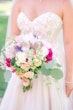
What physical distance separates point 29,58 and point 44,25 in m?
0.30

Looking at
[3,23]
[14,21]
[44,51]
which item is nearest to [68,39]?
[44,51]

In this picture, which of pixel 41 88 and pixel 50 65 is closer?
pixel 50 65

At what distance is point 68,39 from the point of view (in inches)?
62.2

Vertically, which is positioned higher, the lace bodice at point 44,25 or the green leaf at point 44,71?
the lace bodice at point 44,25

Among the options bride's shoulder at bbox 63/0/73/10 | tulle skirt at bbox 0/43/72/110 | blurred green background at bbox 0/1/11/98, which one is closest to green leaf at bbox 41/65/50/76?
tulle skirt at bbox 0/43/72/110

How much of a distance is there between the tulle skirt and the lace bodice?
255 mm

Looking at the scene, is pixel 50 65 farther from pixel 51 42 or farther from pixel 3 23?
pixel 3 23

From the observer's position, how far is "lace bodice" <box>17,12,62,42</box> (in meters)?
1.61

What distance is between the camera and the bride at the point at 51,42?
1552 mm

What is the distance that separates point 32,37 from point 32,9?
0.89 ft

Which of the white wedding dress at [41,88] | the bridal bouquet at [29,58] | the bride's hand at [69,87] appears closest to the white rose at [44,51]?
the bridal bouquet at [29,58]

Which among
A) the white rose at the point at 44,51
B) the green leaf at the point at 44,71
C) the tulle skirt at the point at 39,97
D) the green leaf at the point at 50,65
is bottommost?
the tulle skirt at the point at 39,97

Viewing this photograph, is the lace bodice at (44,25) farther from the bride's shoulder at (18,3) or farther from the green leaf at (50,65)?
the green leaf at (50,65)

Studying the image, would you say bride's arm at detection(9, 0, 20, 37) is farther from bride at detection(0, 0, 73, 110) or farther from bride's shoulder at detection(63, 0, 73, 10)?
bride's shoulder at detection(63, 0, 73, 10)
